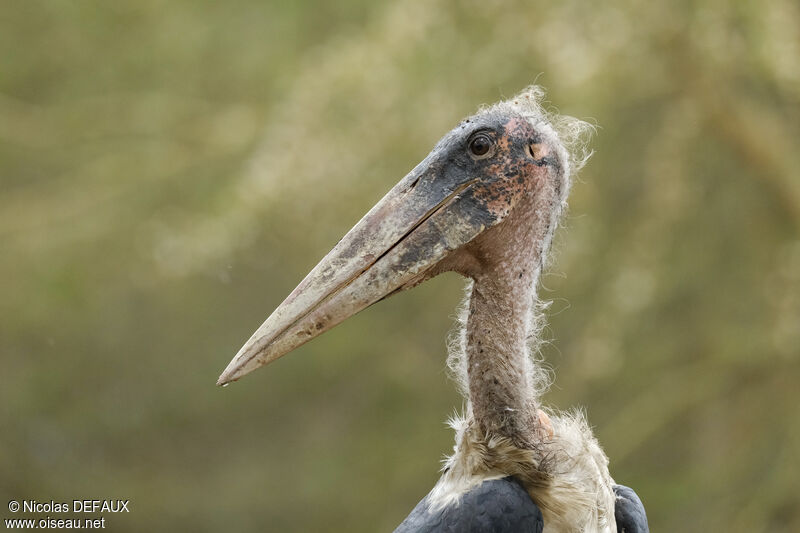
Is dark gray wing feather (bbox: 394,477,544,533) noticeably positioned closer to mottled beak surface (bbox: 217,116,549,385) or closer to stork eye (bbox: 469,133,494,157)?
mottled beak surface (bbox: 217,116,549,385)

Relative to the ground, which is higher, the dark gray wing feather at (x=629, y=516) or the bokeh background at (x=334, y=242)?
the bokeh background at (x=334, y=242)

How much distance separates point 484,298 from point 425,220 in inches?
8.8

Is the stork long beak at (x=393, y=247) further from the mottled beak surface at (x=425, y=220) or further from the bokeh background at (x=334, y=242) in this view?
the bokeh background at (x=334, y=242)

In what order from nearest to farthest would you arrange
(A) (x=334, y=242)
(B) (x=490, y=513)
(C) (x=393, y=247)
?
(B) (x=490, y=513) → (C) (x=393, y=247) → (A) (x=334, y=242)

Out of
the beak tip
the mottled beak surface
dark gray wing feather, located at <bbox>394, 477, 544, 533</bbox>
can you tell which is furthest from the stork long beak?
dark gray wing feather, located at <bbox>394, 477, 544, 533</bbox>

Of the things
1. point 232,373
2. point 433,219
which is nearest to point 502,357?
point 433,219

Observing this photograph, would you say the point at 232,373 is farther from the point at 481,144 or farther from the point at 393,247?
the point at 481,144

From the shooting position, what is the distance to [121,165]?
21.0 ft

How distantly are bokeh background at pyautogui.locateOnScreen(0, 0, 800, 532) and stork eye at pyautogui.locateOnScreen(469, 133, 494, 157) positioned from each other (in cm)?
245

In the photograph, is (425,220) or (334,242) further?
(334,242)

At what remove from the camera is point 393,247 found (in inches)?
94.6

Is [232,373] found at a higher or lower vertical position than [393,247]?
lower

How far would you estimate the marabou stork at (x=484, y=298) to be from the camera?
234 cm

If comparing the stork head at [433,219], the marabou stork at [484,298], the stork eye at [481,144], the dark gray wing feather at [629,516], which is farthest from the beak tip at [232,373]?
the dark gray wing feather at [629,516]
